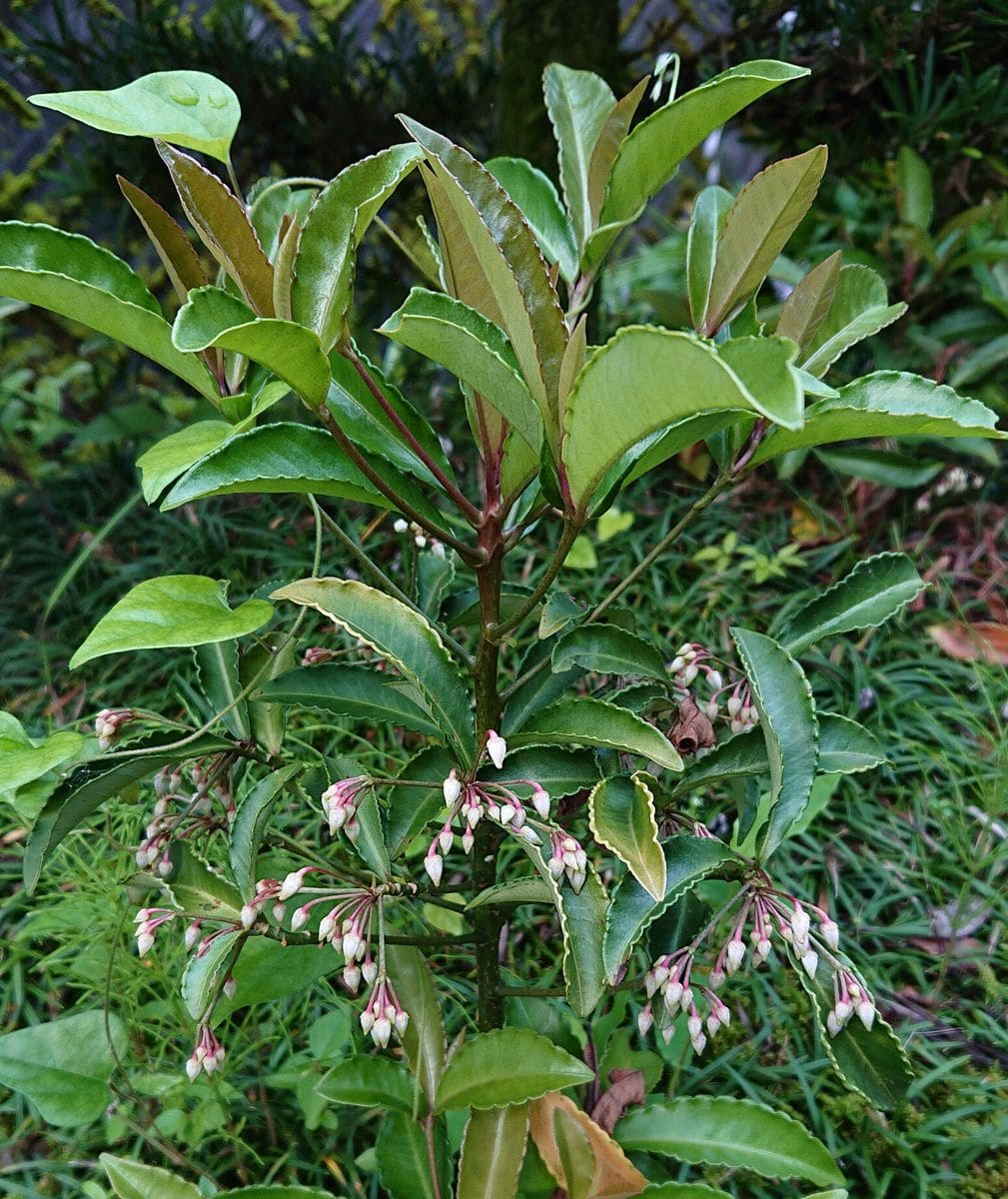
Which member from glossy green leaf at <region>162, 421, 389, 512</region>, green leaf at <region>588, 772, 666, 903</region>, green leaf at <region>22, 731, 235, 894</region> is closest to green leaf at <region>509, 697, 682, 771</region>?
green leaf at <region>588, 772, 666, 903</region>

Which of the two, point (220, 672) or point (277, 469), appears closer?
point (277, 469)

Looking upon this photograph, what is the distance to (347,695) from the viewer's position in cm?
96

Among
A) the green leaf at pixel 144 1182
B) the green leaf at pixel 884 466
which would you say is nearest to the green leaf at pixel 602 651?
the green leaf at pixel 144 1182

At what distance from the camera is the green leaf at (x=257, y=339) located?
0.66 m

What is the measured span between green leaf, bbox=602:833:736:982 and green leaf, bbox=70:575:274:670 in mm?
391

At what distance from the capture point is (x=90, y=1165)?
1.36 metres

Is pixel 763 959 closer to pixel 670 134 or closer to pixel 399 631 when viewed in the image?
pixel 399 631

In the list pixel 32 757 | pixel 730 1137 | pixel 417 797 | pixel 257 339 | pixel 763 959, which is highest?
pixel 257 339

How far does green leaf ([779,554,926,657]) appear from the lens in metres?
1.03

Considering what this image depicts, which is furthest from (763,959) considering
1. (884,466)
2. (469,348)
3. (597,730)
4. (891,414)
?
(884,466)

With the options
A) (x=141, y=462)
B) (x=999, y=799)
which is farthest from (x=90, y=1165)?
(x=999, y=799)

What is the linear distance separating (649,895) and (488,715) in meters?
0.23

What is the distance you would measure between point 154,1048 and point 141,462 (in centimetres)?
112

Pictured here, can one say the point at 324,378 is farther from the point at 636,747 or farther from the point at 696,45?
the point at 696,45
